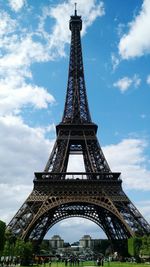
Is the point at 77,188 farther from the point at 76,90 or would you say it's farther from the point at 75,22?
the point at 75,22

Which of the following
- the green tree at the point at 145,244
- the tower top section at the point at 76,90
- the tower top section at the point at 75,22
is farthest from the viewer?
the tower top section at the point at 75,22

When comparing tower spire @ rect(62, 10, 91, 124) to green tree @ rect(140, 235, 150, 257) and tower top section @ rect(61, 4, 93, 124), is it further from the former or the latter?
green tree @ rect(140, 235, 150, 257)

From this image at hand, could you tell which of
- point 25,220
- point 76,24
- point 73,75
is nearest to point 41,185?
point 25,220

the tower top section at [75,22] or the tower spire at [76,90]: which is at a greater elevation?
the tower top section at [75,22]

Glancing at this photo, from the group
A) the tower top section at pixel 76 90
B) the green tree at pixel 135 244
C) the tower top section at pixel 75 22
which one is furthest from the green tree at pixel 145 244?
the tower top section at pixel 75 22

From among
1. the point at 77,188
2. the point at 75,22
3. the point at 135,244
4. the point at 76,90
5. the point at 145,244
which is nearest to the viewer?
→ the point at 145,244

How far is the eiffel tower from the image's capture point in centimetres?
6044

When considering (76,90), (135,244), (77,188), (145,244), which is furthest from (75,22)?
(145,244)

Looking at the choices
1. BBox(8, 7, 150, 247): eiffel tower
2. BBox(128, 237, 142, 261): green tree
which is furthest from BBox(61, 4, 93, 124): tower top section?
BBox(128, 237, 142, 261): green tree

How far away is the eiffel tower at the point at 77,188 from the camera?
60.4m

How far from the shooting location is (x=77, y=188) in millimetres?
63656

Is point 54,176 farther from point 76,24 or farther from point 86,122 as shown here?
point 76,24

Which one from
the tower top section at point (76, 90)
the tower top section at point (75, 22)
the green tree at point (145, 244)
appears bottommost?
the green tree at point (145, 244)

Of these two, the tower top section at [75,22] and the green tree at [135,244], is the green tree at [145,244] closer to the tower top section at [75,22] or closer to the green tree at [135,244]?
the green tree at [135,244]
